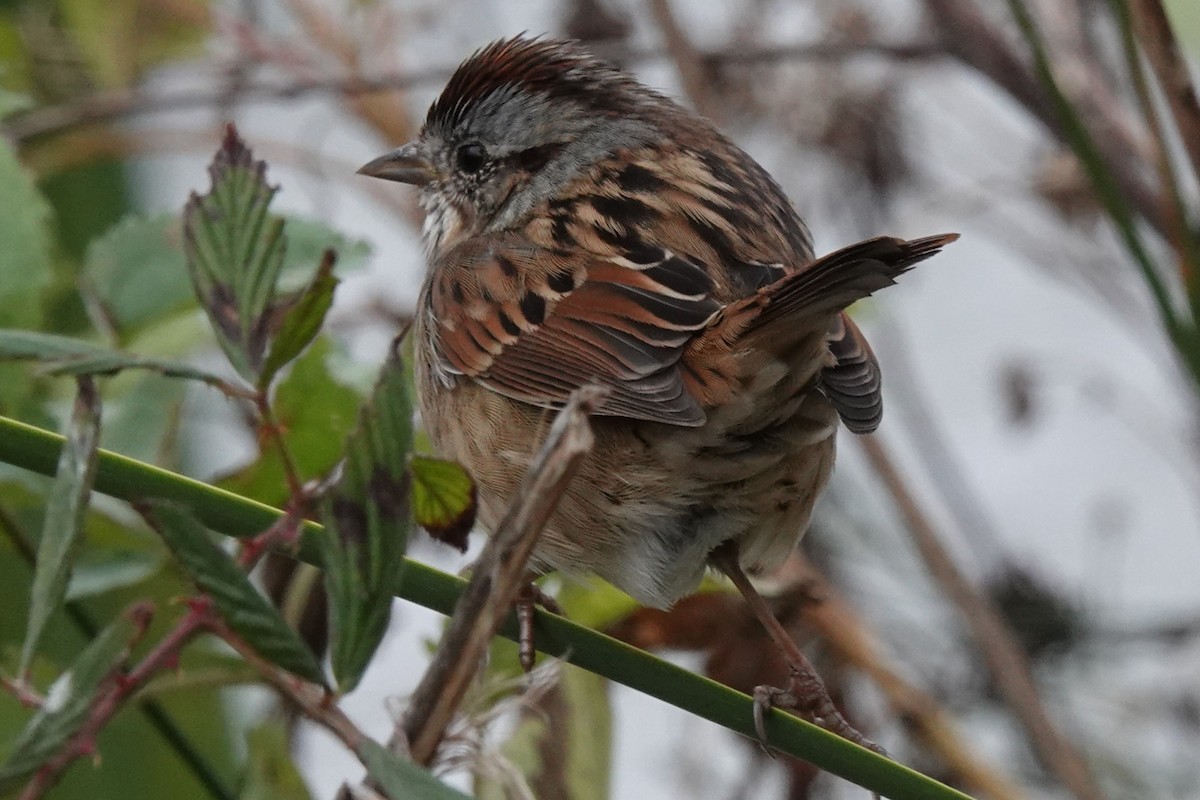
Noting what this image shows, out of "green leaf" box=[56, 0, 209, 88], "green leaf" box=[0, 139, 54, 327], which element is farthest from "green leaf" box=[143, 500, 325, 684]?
"green leaf" box=[56, 0, 209, 88]

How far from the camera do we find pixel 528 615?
1535mm

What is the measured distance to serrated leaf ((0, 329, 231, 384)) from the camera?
853 mm

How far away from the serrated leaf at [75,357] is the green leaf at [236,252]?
0.12 feet

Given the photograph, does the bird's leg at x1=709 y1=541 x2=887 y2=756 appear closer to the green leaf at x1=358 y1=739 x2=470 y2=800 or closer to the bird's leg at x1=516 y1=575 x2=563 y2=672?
the bird's leg at x1=516 y1=575 x2=563 y2=672

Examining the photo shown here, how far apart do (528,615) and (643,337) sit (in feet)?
1.72

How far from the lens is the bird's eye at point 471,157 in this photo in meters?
2.62

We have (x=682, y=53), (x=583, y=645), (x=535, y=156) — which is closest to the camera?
(x=583, y=645)

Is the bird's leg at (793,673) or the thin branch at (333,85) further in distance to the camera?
the thin branch at (333,85)

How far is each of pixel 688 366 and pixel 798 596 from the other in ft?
1.26

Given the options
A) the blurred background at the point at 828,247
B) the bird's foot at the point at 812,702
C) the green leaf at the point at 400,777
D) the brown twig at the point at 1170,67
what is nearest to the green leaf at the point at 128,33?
the blurred background at the point at 828,247

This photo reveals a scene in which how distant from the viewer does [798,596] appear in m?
2.05

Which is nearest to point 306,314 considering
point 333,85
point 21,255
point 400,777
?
point 400,777

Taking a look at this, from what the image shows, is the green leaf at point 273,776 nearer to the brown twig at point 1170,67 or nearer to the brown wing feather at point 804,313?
the brown wing feather at point 804,313

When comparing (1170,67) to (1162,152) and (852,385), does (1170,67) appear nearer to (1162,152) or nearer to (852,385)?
(1162,152)
